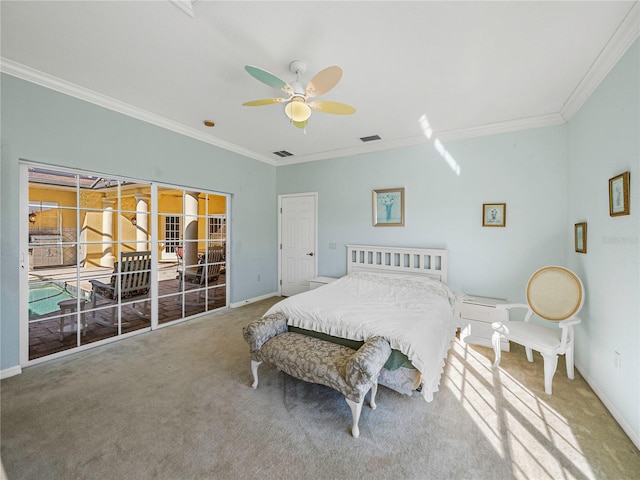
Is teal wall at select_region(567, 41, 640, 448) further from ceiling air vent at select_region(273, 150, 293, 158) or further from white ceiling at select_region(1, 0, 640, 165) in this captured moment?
ceiling air vent at select_region(273, 150, 293, 158)

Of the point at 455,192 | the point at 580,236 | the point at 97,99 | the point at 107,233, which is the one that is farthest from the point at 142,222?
the point at 580,236

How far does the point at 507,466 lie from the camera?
62.1 inches

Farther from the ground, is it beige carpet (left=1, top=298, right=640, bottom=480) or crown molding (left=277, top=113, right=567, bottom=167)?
crown molding (left=277, top=113, right=567, bottom=167)

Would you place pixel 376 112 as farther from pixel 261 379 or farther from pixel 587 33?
pixel 261 379

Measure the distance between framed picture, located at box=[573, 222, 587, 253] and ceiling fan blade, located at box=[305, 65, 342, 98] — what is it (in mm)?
2864

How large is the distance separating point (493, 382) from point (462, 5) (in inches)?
120

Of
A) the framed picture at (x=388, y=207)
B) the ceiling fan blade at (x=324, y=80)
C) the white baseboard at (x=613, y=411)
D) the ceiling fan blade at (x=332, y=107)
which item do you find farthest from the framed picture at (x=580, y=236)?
the ceiling fan blade at (x=324, y=80)

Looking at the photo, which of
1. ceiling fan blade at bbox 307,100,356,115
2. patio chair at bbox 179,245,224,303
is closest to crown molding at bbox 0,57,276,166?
patio chair at bbox 179,245,224,303

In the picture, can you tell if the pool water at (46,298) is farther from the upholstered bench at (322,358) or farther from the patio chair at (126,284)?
the upholstered bench at (322,358)

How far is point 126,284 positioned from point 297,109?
10.2ft

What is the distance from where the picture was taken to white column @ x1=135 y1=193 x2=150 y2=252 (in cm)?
351

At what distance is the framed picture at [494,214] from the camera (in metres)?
3.53

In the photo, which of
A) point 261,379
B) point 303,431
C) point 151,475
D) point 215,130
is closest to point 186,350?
point 261,379

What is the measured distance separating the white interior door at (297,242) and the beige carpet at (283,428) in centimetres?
268
